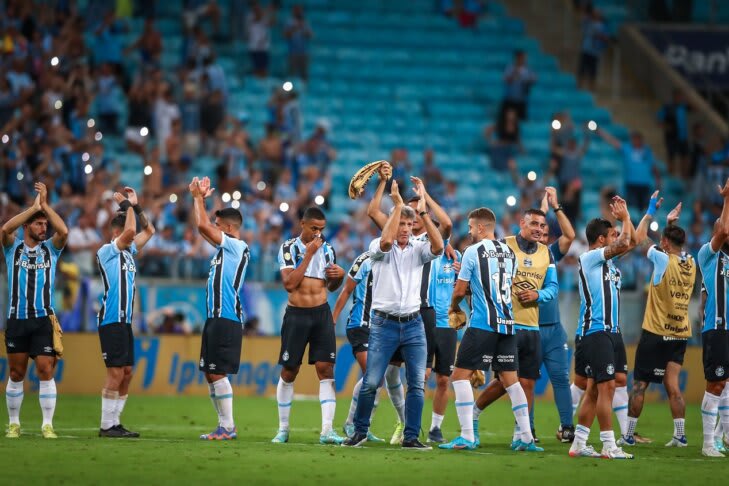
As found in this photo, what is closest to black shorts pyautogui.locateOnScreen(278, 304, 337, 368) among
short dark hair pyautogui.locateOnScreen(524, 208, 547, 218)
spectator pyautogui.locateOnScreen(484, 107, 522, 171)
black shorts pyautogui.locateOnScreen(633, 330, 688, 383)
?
short dark hair pyautogui.locateOnScreen(524, 208, 547, 218)

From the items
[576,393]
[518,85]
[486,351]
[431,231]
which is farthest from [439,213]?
[518,85]

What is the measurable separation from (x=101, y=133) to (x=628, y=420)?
1679 centimetres

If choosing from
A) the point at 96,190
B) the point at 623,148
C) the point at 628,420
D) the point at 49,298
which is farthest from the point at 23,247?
the point at 623,148

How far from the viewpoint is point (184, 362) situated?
25.1 m

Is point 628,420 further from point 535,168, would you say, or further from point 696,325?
point 535,168

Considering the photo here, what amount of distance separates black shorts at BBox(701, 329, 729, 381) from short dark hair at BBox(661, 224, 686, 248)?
4.77 feet

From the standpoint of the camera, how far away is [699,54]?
36.4 metres

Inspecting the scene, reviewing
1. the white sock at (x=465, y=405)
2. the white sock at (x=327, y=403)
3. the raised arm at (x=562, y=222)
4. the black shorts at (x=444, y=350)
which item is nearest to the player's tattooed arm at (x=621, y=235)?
the raised arm at (x=562, y=222)

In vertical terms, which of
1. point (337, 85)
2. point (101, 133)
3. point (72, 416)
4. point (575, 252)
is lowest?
point (72, 416)

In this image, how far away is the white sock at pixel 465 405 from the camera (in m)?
15.4

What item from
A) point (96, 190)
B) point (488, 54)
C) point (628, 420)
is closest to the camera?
point (628, 420)

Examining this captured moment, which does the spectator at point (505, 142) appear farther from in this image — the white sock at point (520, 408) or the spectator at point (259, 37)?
the white sock at point (520, 408)

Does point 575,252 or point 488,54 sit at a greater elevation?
point 488,54

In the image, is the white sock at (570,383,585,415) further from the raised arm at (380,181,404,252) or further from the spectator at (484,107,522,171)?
the spectator at (484,107,522,171)
